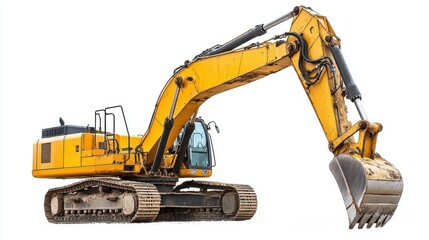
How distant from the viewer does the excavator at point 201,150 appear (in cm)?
1135

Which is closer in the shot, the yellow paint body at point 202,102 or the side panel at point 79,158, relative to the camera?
the yellow paint body at point 202,102

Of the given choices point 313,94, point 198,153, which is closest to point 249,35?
point 313,94

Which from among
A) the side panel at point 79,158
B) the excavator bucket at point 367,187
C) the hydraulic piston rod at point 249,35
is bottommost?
the excavator bucket at point 367,187

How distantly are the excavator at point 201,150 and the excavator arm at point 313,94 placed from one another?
18 millimetres

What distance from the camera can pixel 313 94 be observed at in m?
12.5

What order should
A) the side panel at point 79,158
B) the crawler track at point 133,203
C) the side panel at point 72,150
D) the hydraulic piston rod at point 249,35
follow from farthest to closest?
the side panel at point 72,150, the side panel at point 79,158, the crawler track at point 133,203, the hydraulic piston rod at point 249,35

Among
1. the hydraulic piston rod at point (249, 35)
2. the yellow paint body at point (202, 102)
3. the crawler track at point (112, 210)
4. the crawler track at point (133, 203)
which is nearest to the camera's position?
the yellow paint body at point (202, 102)

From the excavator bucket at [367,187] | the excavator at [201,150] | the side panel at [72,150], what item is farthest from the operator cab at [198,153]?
the excavator bucket at [367,187]

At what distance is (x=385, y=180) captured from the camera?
11.1m

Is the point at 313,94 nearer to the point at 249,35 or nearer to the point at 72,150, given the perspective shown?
the point at 249,35

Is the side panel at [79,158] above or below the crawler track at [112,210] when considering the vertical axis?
above

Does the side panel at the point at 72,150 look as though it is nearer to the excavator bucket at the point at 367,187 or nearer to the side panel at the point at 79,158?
the side panel at the point at 79,158

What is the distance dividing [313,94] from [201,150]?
523 cm

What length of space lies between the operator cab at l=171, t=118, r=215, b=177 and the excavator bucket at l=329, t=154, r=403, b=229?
581 centimetres
